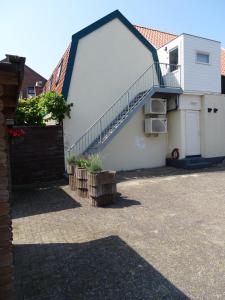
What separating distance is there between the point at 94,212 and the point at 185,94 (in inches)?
338

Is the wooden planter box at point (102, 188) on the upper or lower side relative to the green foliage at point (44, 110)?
lower

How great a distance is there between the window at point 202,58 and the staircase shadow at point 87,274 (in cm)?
1104

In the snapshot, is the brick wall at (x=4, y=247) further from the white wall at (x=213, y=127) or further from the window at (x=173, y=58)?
the white wall at (x=213, y=127)

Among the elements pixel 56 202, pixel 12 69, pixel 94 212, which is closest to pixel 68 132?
pixel 56 202

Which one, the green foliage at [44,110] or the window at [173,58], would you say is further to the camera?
the window at [173,58]

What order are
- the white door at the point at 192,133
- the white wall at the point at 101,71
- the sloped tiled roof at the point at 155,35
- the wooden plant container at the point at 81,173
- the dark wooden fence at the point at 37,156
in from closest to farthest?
1. the wooden plant container at the point at 81,173
2. the dark wooden fence at the point at 37,156
3. the white wall at the point at 101,71
4. the white door at the point at 192,133
5. the sloped tiled roof at the point at 155,35

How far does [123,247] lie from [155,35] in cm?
1513

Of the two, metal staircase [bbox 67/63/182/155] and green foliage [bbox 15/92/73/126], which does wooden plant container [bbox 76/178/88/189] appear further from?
green foliage [bbox 15/92/73/126]

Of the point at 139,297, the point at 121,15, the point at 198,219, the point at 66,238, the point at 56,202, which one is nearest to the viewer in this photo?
the point at 139,297

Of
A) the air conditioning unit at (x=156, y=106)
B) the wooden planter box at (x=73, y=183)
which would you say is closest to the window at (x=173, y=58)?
the air conditioning unit at (x=156, y=106)

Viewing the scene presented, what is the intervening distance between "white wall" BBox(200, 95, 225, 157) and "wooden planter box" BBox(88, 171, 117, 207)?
794 centimetres

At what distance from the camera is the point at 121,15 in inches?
485

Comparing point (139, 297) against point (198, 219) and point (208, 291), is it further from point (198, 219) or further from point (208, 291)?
point (198, 219)

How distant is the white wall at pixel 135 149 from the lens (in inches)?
475
